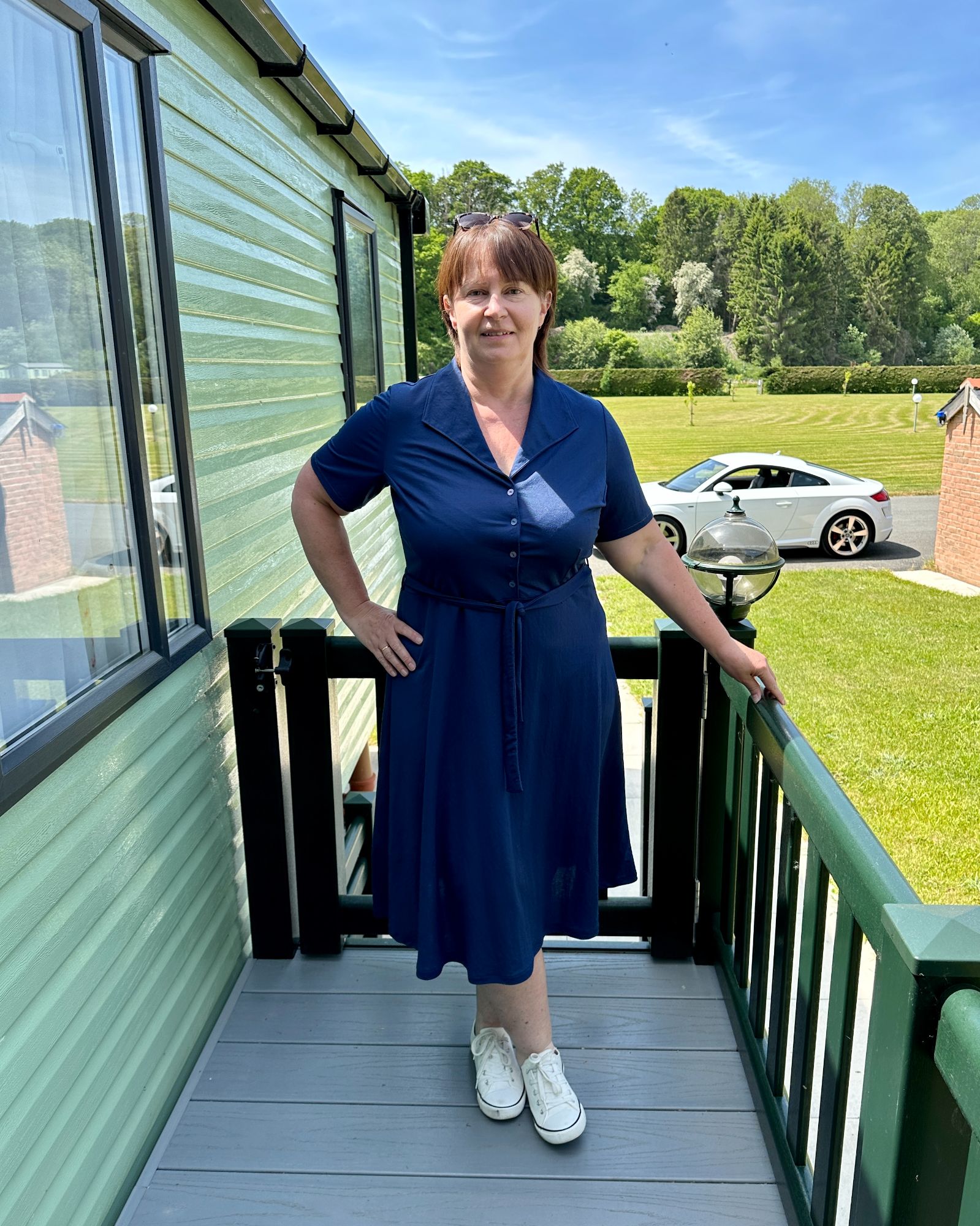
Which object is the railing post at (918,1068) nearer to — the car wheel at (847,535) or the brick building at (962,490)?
the brick building at (962,490)

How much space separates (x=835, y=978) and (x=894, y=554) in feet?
41.9

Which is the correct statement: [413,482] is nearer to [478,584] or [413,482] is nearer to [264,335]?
[478,584]

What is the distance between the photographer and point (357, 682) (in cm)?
529

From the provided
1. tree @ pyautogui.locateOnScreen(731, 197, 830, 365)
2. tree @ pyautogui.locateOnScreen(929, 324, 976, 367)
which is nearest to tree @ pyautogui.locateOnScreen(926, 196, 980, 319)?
tree @ pyautogui.locateOnScreen(929, 324, 976, 367)

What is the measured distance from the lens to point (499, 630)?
1.83 metres

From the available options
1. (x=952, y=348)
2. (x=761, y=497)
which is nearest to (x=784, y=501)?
(x=761, y=497)

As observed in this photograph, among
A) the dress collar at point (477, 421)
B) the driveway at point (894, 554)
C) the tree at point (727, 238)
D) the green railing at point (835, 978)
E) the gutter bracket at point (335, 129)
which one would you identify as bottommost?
the driveway at point (894, 554)

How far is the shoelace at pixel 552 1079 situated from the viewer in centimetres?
194

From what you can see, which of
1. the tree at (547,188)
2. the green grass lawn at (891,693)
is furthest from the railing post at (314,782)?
the tree at (547,188)

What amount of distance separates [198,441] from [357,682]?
8.97ft

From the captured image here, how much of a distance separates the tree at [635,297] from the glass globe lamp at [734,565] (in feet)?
215

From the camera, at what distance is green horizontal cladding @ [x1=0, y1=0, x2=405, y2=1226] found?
4.97ft

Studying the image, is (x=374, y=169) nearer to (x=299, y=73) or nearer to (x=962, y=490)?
(x=299, y=73)

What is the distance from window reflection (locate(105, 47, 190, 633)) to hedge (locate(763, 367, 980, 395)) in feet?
149
